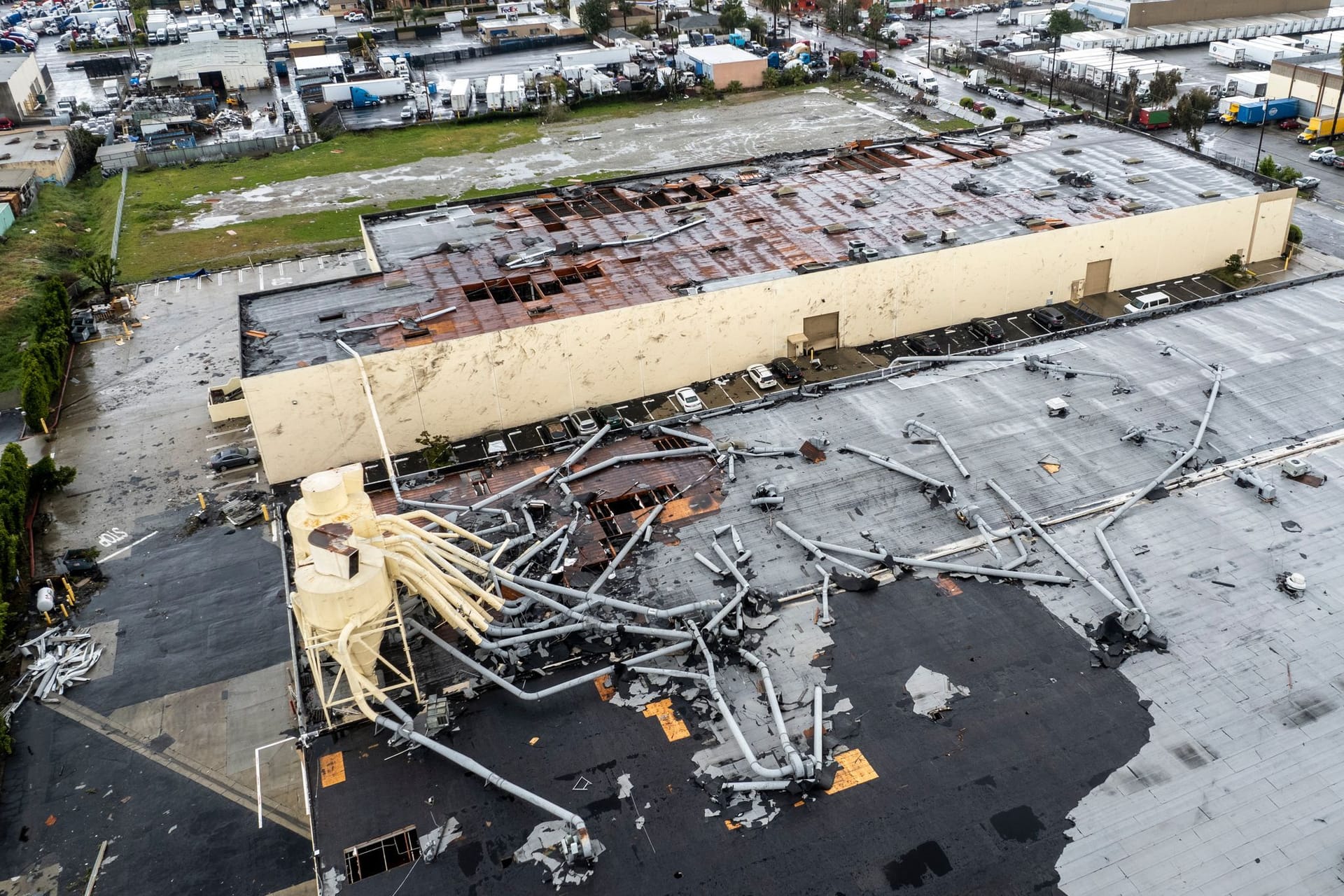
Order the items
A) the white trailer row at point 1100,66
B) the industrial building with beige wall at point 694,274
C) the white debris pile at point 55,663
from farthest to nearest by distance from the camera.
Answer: the white trailer row at point 1100,66, the industrial building with beige wall at point 694,274, the white debris pile at point 55,663

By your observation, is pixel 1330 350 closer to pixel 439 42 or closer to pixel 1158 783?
pixel 1158 783

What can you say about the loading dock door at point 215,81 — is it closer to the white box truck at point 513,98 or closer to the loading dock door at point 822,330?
the white box truck at point 513,98

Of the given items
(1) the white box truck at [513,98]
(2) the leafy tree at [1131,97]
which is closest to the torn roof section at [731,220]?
(2) the leafy tree at [1131,97]

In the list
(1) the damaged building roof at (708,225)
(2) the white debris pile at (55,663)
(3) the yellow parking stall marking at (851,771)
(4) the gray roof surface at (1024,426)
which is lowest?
(2) the white debris pile at (55,663)

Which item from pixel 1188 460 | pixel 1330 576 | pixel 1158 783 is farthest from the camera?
pixel 1188 460

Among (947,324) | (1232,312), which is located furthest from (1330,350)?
(947,324)

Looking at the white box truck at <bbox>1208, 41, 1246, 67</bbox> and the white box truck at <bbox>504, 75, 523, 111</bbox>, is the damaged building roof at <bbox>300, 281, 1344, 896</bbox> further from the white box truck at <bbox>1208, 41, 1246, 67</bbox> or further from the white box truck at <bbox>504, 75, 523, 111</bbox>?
the white box truck at <bbox>1208, 41, 1246, 67</bbox>

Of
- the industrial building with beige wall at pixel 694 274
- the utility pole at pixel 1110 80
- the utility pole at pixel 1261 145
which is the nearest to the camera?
the industrial building with beige wall at pixel 694 274
